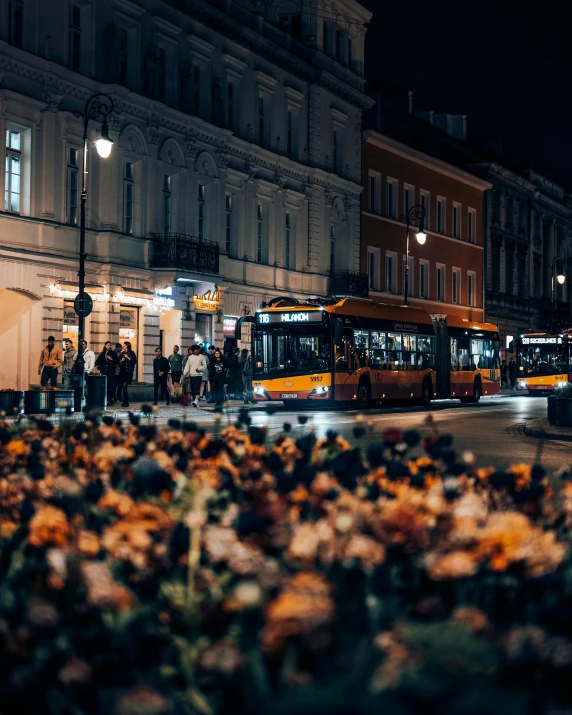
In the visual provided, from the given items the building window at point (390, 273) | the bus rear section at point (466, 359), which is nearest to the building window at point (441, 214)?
the building window at point (390, 273)

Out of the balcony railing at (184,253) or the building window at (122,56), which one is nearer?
the building window at (122,56)

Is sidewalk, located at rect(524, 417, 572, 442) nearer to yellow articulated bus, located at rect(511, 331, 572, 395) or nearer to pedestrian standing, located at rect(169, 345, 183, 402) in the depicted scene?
pedestrian standing, located at rect(169, 345, 183, 402)

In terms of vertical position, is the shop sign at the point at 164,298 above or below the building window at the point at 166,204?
below

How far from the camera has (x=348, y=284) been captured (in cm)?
5456

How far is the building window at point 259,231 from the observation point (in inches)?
1897

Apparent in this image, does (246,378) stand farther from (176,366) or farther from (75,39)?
(75,39)

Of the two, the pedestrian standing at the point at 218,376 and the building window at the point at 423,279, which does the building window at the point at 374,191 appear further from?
the pedestrian standing at the point at 218,376

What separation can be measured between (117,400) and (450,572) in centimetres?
3437

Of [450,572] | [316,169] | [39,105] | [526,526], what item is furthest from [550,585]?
[316,169]

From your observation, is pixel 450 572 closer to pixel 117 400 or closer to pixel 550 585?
pixel 550 585

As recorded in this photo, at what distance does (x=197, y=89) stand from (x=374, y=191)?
18.0m

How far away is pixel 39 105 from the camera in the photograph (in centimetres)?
3484

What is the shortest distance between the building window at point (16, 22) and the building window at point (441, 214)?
1484 inches

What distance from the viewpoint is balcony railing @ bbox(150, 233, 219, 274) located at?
132ft
